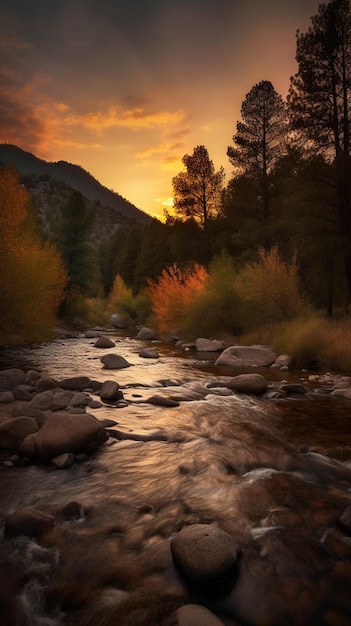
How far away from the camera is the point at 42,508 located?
3.65 m

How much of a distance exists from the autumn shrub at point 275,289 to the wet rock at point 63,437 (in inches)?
453

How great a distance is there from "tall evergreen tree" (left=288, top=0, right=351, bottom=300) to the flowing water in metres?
11.3

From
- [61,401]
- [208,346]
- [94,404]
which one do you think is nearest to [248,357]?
[208,346]

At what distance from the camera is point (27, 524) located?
3.25 m

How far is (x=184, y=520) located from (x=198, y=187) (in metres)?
25.5

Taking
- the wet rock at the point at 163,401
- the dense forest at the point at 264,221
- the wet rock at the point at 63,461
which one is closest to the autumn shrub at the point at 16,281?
the dense forest at the point at 264,221

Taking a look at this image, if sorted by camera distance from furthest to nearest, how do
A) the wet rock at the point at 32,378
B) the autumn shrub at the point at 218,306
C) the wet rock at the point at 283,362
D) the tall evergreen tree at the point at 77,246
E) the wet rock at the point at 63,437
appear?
1. the tall evergreen tree at the point at 77,246
2. the autumn shrub at the point at 218,306
3. the wet rock at the point at 283,362
4. the wet rock at the point at 32,378
5. the wet rock at the point at 63,437

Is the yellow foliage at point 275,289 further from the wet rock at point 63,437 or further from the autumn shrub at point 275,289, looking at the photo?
the wet rock at point 63,437

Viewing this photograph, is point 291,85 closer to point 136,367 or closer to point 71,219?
point 136,367

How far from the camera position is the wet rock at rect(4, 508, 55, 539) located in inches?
126

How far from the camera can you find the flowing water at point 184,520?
97.1 inches

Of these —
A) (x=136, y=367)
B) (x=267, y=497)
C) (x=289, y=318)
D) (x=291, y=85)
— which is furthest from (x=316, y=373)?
(x=291, y=85)

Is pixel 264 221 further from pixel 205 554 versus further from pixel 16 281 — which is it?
pixel 205 554

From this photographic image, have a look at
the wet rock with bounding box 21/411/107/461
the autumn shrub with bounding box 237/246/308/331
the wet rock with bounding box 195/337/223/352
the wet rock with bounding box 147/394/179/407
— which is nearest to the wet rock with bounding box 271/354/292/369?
the autumn shrub with bounding box 237/246/308/331
